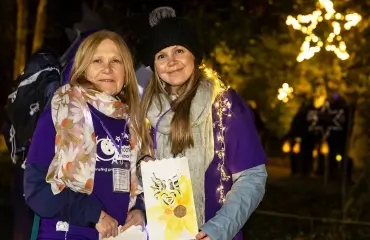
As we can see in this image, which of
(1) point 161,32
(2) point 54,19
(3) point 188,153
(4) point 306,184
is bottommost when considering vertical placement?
(4) point 306,184

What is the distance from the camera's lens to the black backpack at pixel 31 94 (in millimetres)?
5316

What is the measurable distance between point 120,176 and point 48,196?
1.00 feet

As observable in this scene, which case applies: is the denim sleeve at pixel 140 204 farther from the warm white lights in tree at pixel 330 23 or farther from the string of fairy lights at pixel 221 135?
the warm white lights in tree at pixel 330 23

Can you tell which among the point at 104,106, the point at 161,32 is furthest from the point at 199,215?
the point at 161,32

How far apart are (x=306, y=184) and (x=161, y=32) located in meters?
11.6

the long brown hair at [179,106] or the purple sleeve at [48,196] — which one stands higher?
the long brown hair at [179,106]

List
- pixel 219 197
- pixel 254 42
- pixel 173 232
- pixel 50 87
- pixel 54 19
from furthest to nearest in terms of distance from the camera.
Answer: pixel 54 19 → pixel 254 42 → pixel 50 87 → pixel 219 197 → pixel 173 232

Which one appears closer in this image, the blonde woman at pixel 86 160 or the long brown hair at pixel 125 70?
Answer: the blonde woman at pixel 86 160

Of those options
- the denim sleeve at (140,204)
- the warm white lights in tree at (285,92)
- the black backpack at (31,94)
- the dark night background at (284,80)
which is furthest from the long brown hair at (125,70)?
the warm white lights in tree at (285,92)

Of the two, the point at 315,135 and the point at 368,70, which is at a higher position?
the point at 368,70

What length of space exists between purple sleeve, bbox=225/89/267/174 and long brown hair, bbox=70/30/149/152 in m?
0.36

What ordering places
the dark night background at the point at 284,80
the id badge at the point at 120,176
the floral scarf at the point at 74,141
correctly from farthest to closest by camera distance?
the dark night background at the point at 284,80, the id badge at the point at 120,176, the floral scarf at the point at 74,141

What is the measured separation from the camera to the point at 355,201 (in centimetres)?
1061

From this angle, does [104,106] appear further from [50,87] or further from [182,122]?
[50,87]
